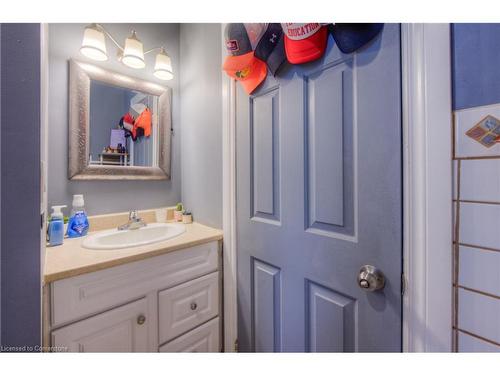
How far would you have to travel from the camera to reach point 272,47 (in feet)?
2.54

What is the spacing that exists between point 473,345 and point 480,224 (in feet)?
1.02

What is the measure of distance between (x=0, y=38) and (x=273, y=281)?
3.26ft

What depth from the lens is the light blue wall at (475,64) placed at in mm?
472

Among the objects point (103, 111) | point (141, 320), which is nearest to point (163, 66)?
point (103, 111)

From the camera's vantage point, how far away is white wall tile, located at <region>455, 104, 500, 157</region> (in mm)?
473

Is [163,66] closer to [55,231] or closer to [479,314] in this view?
[55,231]

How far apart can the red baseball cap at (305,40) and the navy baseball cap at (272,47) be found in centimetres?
6

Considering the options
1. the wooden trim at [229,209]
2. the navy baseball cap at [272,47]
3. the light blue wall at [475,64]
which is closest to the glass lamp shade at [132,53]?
the wooden trim at [229,209]

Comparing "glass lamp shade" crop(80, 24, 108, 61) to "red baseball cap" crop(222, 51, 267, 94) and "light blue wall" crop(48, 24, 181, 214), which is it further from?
"red baseball cap" crop(222, 51, 267, 94)

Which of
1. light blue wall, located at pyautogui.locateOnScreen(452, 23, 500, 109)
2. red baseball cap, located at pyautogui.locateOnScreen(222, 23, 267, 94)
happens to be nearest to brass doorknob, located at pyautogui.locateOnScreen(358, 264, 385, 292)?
light blue wall, located at pyautogui.locateOnScreen(452, 23, 500, 109)

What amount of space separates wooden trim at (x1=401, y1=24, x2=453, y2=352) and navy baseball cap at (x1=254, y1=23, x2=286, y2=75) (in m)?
0.38

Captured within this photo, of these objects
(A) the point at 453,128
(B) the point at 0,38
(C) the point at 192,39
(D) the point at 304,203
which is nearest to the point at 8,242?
(B) the point at 0,38

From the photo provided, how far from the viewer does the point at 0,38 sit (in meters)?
0.35

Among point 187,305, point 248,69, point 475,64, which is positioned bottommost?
point 187,305
